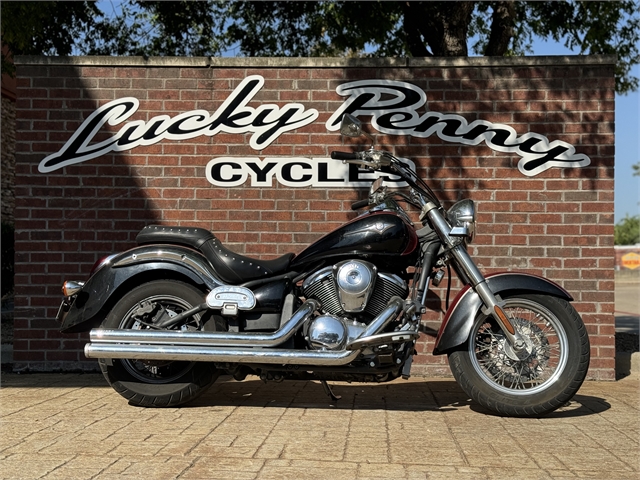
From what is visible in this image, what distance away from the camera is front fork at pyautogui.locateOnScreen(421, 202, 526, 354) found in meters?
5.24

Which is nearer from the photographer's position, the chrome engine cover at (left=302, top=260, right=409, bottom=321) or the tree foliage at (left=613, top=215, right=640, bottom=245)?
the chrome engine cover at (left=302, top=260, right=409, bottom=321)

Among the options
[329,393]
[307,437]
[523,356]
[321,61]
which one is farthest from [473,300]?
[321,61]

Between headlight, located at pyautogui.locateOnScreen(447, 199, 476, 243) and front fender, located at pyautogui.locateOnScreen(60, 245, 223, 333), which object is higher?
headlight, located at pyautogui.locateOnScreen(447, 199, 476, 243)

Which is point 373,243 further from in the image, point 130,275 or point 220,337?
point 130,275

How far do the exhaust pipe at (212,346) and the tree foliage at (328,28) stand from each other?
5.99 metres

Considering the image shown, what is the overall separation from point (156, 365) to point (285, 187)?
7.64ft

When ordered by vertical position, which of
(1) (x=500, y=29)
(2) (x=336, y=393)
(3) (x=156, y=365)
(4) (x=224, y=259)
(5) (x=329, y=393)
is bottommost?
(2) (x=336, y=393)

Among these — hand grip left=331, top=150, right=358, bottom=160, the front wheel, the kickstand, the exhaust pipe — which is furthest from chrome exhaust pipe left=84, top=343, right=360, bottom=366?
hand grip left=331, top=150, right=358, bottom=160

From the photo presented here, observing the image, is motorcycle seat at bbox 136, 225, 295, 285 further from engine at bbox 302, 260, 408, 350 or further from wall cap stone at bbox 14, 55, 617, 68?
wall cap stone at bbox 14, 55, 617, 68

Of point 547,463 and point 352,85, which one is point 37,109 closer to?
point 352,85

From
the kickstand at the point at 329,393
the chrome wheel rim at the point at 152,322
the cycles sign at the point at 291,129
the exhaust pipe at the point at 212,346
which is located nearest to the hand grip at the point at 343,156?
the exhaust pipe at the point at 212,346

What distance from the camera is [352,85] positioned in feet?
23.5

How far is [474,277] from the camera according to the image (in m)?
5.30

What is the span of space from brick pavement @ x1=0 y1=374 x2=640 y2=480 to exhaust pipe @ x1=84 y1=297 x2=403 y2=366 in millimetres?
381
